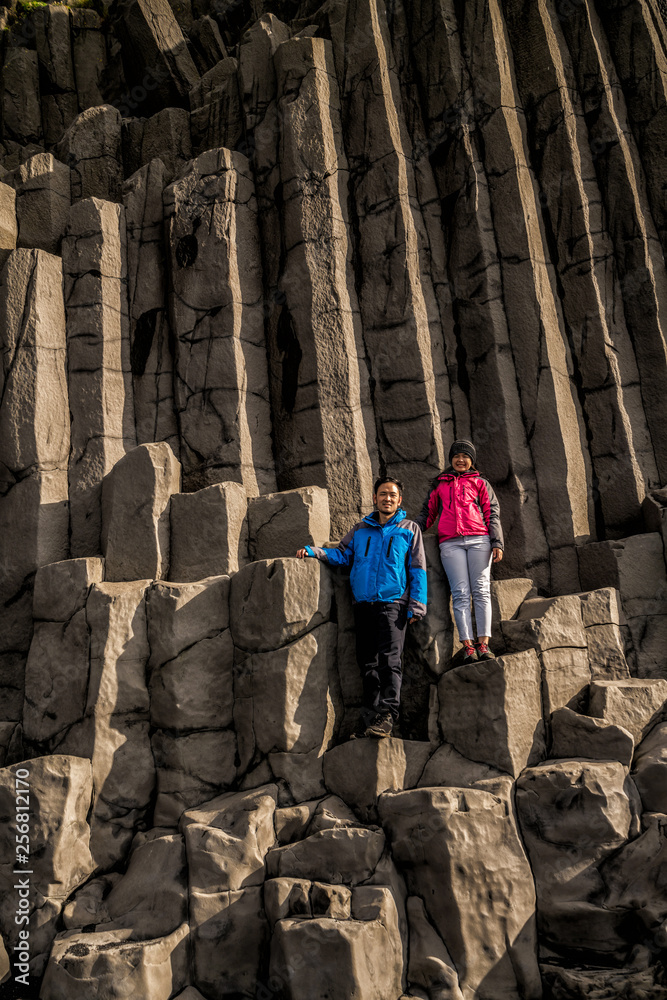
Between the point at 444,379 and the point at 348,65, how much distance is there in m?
Result: 4.00

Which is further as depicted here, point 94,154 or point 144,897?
point 94,154

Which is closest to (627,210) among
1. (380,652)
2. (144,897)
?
(380,652)

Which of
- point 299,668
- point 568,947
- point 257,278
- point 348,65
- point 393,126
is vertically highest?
point 348,65

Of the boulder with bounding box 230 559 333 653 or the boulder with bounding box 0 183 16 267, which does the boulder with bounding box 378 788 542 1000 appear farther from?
the boulder with bounding box 0 183 16 267

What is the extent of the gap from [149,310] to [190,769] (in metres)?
5.14

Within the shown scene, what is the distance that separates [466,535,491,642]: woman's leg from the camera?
5543 millimetres

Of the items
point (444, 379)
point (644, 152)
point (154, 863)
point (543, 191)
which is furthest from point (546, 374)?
point (154, 863)

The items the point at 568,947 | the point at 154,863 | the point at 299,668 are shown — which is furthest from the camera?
the point at 299,668

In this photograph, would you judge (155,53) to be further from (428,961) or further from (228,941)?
(428,961)

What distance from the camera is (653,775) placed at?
508cm

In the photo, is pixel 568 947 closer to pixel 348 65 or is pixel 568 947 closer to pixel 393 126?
pixel 393 126

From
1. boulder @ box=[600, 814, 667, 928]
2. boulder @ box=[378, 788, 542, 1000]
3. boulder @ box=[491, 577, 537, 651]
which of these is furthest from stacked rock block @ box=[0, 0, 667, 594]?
boulder @ box=[378, 788, 542, 1000]

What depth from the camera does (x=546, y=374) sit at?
742 cm

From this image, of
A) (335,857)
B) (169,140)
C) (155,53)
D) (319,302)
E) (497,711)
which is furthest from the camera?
(155,53)
